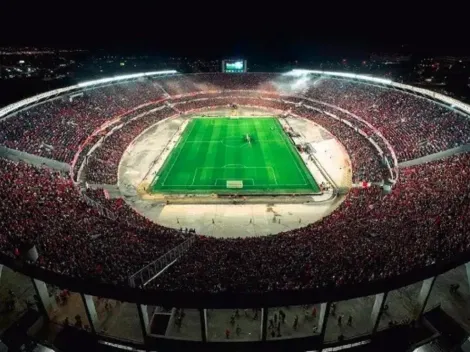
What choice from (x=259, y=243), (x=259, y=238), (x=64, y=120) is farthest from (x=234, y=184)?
(x=64, y=120)

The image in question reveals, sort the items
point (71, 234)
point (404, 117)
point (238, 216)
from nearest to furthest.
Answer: point (71, 234) → point (238, 216) → point (404, 117)

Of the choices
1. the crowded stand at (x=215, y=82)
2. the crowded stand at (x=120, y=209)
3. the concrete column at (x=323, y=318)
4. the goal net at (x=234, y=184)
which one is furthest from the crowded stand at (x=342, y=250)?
the crowded stand at (x=215, y=82)

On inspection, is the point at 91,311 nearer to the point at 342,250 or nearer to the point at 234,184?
the point at 342,250

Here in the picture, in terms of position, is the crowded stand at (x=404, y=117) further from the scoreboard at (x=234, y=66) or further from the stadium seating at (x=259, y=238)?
the scoreboard at (x=234, y=66)

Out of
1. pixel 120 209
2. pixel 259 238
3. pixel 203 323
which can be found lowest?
pixel 120 209

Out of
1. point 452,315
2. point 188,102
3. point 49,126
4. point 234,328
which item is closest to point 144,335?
point 234,328
